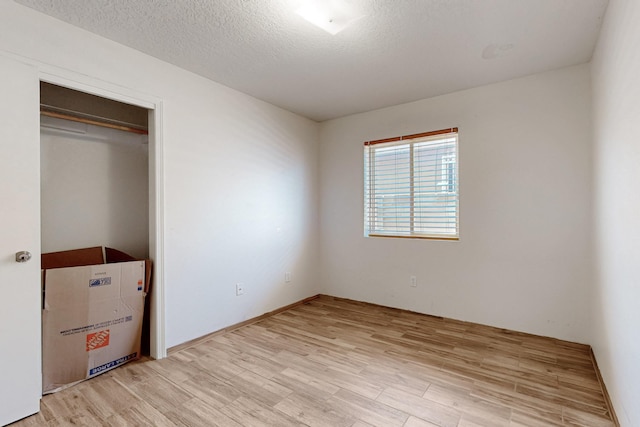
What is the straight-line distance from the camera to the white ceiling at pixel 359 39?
1912mm

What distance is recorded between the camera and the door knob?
182 cm

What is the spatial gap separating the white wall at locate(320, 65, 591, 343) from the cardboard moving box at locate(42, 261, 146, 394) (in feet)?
8.65

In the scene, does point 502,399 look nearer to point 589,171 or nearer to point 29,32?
point 589,171

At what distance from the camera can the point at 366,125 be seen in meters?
3.98

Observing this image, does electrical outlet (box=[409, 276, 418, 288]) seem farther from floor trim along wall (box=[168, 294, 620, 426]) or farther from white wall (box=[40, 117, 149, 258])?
white wall (box=[40, 117, 149, 258])

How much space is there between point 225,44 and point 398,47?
132 cm

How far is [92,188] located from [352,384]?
2.72m

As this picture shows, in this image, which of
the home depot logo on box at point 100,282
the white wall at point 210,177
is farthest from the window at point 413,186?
the home depot logo on box at point 100,282

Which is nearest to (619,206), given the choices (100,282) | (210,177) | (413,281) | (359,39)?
(359,39)

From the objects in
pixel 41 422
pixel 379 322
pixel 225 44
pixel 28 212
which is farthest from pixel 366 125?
pixel 41 422

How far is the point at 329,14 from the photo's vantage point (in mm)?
1971

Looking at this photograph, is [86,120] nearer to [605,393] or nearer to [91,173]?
[91,173]

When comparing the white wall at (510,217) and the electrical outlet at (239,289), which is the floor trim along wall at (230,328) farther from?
the white wall at (510,217)

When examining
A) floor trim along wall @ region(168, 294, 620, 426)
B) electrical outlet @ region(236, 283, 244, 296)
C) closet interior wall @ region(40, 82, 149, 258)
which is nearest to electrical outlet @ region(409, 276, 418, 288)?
floor trim along wall @ region(168, 294, 620, 426)
